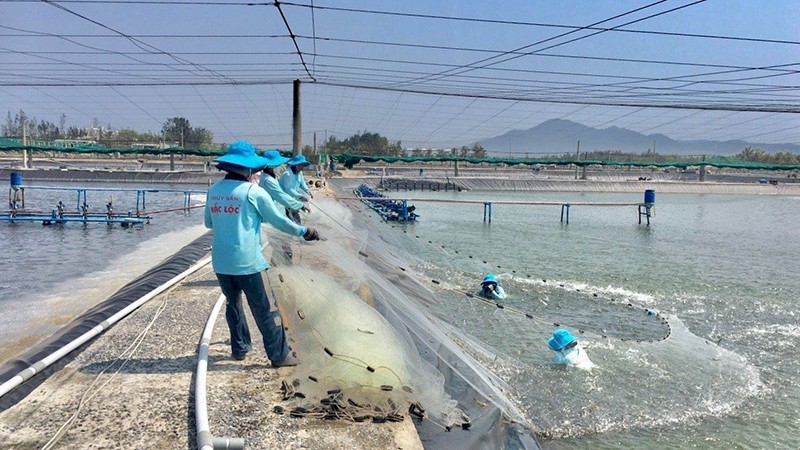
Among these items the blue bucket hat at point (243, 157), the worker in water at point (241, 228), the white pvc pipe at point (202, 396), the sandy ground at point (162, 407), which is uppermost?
the blue bucket hat at point (243, 157)

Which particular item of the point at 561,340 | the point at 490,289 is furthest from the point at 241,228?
the point at 490,289

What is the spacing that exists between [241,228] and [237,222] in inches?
1.9

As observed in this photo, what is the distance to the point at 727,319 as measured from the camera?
33.0ft

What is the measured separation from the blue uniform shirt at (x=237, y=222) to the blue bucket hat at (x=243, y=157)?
0.45 ft

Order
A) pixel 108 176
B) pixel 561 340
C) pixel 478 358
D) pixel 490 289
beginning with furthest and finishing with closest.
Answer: pixel 108 176 < pixel 490 289 < pixel 561 340 < pixel 478 358

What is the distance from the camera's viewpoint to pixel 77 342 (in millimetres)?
4555

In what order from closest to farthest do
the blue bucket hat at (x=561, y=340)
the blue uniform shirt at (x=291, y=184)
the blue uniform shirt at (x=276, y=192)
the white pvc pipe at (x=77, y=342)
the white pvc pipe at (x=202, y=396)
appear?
the white pvc pipe at (x=202, y=396), the white pvc pipe at (x=77, y=342), the blue uniform shirt at (x=276, y=192), the blue bucket hat at (x=561, y=340), the blue uniform shirt at (x=291, y=184)

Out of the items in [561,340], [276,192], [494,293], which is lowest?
→ [494,293]

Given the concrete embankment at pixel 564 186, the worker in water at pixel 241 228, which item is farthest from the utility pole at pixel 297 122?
the concrete embankment at pixel 564 186

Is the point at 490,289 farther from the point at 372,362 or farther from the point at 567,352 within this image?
the point at 372,362

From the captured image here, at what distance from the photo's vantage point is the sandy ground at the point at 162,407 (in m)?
3.22

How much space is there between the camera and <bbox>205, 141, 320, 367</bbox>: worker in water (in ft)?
12.7

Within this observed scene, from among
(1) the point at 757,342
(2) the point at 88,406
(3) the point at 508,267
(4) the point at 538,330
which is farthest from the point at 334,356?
(3) the point at 508,267

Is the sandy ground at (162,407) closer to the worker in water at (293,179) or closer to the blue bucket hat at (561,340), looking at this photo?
the worker in water at (293,179)
